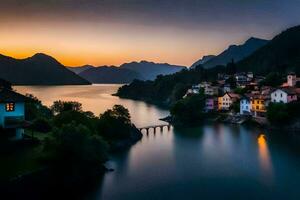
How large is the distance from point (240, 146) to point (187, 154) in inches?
347

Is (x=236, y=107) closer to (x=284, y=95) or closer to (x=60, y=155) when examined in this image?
(x=284, y=95)

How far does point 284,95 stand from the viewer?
2643 inches

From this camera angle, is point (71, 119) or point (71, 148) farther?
point (71, 119)

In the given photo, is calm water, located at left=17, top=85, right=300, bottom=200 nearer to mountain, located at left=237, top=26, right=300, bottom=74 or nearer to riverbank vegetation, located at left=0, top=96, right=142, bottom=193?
riverbank vegetation, located at left=0, top=96, right=142, bottom=193

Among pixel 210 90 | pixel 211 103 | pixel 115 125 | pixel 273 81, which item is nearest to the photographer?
pixel 115 125

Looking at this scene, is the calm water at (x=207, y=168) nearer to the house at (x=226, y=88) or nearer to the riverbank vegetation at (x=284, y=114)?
the riverbank vegetation at (x=284, y=114)

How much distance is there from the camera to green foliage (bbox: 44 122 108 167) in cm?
2823

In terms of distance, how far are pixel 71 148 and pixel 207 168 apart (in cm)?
1409

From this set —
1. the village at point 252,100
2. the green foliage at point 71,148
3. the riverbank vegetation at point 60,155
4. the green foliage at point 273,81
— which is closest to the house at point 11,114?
the riverbank vegetation at point 60,155

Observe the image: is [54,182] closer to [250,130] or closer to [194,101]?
[250,130]

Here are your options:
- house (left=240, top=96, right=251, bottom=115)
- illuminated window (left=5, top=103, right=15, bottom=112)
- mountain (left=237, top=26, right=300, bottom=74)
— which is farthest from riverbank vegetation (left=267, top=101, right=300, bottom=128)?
mountain (left=237, top=26, right=300, bottom=74)

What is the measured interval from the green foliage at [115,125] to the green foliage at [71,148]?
13.8 m

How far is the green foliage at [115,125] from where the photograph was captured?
45.3 metres

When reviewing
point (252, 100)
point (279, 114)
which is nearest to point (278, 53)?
point (252, 100)
